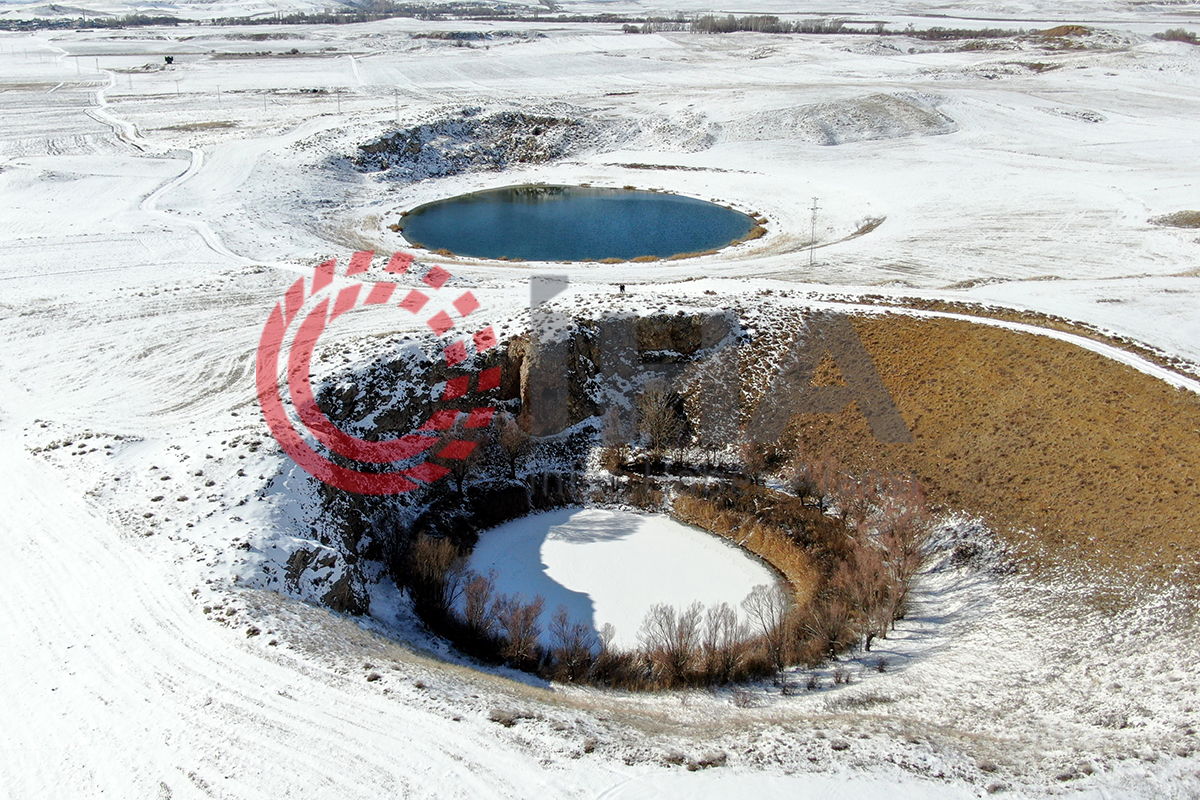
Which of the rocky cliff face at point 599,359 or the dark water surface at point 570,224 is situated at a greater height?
the dark water surface at point 570,224

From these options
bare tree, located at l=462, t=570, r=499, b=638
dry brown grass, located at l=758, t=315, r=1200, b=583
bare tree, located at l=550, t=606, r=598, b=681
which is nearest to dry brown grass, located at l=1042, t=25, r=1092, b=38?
dry brown grass, located at l=758, t=315, r=1200, b=583

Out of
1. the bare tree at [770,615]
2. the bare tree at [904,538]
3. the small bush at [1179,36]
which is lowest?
the bare tree at [770,615]

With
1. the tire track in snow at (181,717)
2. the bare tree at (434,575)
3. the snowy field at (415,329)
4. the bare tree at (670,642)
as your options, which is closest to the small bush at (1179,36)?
Answer: the snowy field at (415,329)

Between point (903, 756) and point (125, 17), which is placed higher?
point (125, 17)

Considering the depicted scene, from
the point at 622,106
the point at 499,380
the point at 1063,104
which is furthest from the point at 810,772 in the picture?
the point at 1063,104

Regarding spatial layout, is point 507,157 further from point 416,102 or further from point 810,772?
point 810,772

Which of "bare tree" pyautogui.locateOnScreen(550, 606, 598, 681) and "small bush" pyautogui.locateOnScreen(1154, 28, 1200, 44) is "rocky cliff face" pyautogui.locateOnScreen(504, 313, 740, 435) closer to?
"bare tree" pyautogui.locateOnScreen(550, 606, 598, 681)

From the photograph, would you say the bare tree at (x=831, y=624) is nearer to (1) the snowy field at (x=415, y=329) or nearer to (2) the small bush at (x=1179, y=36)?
(1) the snowy field at (x=415, y=329)
